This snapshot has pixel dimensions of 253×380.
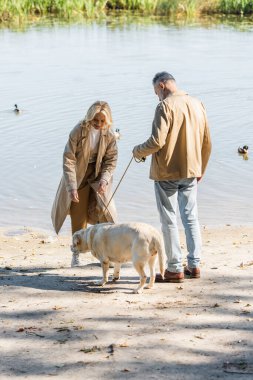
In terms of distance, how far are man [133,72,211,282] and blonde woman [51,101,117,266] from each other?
800mm

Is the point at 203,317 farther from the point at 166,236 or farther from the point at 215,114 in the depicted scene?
the point at 215,114

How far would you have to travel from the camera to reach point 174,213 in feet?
26.0

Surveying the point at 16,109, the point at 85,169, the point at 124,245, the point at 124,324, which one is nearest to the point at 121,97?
the point at 16,109

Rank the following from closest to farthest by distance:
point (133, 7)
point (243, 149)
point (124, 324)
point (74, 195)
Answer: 1. point (124, 324)
2. point (74, 195)
3. point (243, 149)
4. point (133, 7)

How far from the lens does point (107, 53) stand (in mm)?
30188

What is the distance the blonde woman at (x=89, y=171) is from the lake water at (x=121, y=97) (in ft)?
9.94

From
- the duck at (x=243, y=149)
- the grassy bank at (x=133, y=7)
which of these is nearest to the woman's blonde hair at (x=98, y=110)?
the duck at (x=243, y=149)

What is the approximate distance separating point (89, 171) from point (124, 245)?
1361 mm

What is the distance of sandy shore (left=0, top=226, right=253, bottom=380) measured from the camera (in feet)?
18.9

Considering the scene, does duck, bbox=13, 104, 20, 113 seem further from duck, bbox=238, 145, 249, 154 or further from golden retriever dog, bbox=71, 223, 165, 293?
golden retriever dog, bbox=71, 223, 165, 293

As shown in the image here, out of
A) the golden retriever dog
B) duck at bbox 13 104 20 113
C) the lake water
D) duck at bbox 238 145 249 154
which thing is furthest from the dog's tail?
duck at bbox 13 104 20 113

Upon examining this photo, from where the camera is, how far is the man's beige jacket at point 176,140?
297 inches

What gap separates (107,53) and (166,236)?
22.9 m

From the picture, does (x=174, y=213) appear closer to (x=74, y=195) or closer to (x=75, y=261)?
(x=74, y=195)
